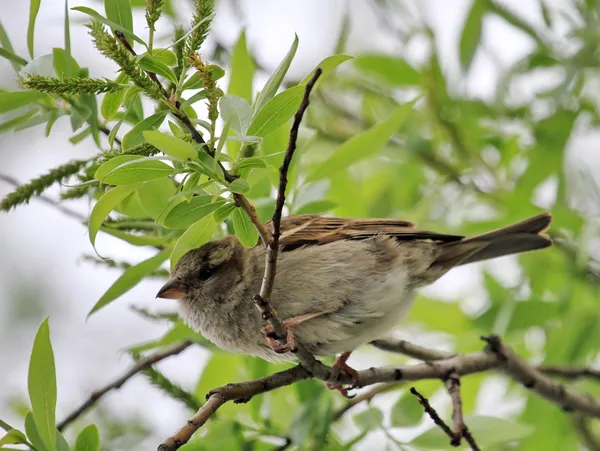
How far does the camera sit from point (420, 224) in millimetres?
3732

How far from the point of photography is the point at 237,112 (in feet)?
6.20

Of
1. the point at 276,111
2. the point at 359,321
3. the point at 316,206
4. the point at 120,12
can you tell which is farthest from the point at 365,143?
the point at 120,12

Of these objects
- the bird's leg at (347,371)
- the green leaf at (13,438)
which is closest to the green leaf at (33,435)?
the green leaf at (13,438)

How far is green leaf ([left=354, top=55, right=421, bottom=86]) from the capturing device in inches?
151

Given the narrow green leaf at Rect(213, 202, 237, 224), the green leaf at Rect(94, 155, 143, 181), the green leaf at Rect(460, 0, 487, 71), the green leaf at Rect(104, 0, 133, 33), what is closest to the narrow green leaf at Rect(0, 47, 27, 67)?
the green leaf at Rect(104, 0, 133, 33)

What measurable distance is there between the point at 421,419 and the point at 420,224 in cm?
110

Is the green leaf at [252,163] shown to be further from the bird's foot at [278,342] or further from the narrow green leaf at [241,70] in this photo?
the narrow green leaf at [241,70]

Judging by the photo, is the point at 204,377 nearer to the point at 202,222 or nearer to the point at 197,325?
the point at 197,325

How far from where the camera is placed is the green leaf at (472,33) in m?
3.58

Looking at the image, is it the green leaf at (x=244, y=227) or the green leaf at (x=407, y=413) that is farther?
the green leaf at (x=407, y=413)

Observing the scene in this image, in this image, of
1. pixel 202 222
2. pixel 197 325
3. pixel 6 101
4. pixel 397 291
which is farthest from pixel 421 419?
pixel 6 101

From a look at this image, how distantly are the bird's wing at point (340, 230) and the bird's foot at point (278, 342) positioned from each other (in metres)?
0.69

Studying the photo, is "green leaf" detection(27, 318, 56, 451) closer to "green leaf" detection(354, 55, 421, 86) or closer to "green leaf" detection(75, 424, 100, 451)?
"green leaf" detection(75, 424, 100, 451)

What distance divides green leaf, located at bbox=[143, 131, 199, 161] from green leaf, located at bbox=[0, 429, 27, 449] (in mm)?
919
